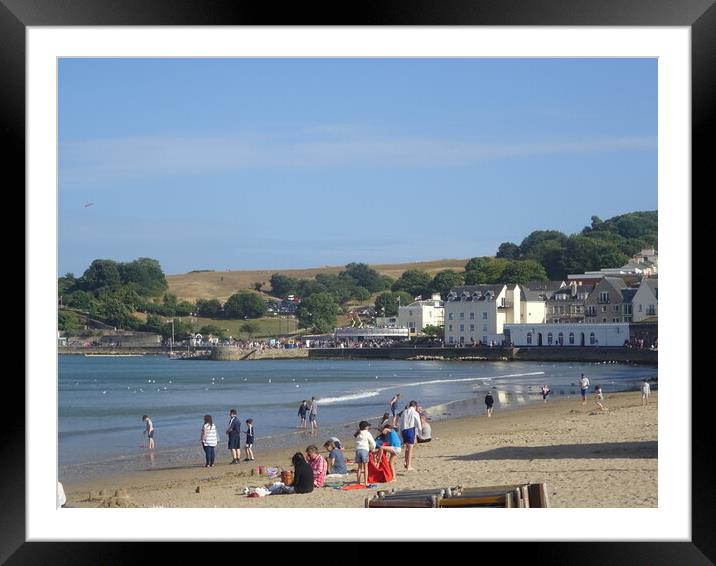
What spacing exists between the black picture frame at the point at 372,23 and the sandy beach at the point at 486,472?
1.94 metres

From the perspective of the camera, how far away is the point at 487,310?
195ft

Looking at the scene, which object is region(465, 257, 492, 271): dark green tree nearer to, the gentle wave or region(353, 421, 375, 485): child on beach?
the gentle wave

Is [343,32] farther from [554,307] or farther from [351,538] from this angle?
[554,307]

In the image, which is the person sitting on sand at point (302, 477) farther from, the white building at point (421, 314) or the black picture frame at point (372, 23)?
the white building at point (421, 314)

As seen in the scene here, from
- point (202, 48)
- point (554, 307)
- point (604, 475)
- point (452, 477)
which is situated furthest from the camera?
point (554, 307)

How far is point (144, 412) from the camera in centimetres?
2397

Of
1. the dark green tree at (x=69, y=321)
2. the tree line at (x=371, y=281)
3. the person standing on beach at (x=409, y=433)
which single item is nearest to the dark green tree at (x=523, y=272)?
the tree line at (x=371, y=281)

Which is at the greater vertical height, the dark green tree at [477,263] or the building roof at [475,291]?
the dark green tree at [477,263]

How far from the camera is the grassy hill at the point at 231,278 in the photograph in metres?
61.8

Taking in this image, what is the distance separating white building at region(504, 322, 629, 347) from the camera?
168 ft

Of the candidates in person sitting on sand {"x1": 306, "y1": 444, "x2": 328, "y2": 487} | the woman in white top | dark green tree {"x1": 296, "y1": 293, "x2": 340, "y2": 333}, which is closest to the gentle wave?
the woman in white top

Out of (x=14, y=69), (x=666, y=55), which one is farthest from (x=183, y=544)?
(x=666, y=55)

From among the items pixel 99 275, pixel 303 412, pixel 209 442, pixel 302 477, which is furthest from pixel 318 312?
pixel 302 477

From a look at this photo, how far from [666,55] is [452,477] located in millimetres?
4837
